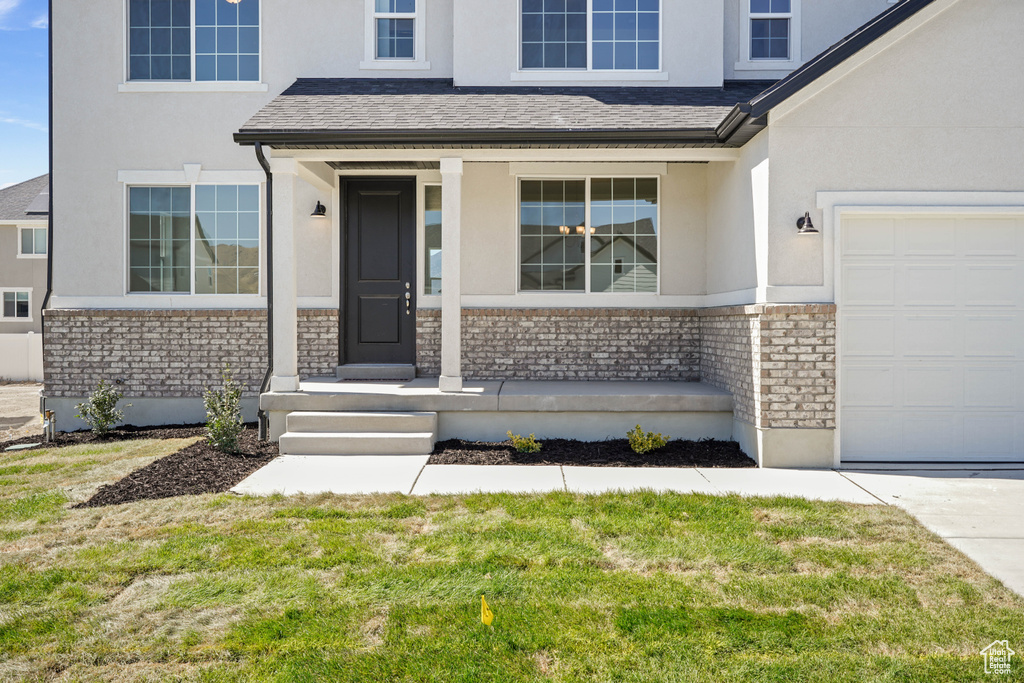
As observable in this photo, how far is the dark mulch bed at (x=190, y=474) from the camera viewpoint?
591 cm

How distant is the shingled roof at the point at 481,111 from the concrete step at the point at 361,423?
3035 millimetres

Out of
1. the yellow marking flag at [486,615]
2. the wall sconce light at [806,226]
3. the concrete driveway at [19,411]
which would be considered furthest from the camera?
the concrete driveway at [19,411]

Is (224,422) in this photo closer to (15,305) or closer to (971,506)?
(971,506)

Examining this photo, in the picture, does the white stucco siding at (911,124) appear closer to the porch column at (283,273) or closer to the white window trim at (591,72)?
the white window trim at (591,72)

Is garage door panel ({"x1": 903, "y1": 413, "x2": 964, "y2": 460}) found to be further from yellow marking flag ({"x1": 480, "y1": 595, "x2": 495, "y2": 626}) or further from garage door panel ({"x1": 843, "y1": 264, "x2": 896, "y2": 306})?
yellow marking flag ({"x1": 480, "y1": 595, "x2": 495, "y2": 626})

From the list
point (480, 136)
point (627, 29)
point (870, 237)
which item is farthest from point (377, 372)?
point (870, 237)

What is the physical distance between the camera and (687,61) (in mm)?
9273

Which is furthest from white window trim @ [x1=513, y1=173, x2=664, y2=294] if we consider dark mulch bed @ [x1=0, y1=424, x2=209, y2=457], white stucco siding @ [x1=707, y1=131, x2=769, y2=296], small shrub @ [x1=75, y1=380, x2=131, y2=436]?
small shrub @ [x1=75, y1=380, x2=131, y2=436]

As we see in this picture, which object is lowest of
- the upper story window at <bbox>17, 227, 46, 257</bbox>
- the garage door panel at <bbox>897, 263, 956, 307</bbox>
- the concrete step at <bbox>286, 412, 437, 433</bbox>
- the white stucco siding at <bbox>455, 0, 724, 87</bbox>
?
the concrete step at <bbox>286, 412, 437, 433</bbox>

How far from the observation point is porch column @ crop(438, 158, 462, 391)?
7848mm

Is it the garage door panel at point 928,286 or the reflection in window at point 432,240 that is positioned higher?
the reflection in window at point 432,240

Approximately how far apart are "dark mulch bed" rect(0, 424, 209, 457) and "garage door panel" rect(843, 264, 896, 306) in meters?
7.56

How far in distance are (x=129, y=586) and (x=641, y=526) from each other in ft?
10.8

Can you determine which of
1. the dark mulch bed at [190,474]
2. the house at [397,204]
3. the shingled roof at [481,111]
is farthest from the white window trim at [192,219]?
the dark mulch bed at [190,474]
